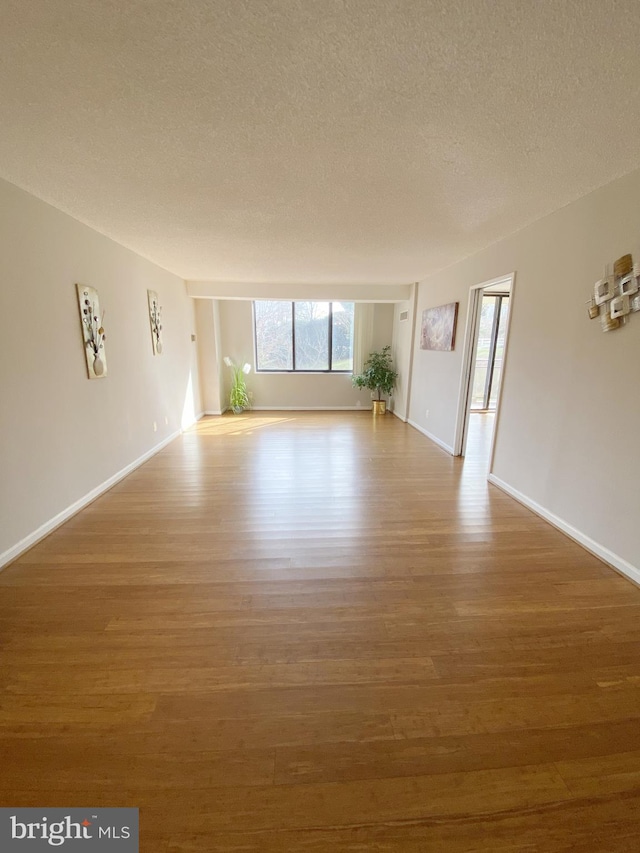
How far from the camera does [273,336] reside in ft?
24.0

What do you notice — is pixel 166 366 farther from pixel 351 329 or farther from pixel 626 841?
pixel 626 841

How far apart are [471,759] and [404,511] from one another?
1.81m

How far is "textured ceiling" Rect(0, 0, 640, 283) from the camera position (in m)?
1.11

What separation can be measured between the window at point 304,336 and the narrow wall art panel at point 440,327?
7.43 ft

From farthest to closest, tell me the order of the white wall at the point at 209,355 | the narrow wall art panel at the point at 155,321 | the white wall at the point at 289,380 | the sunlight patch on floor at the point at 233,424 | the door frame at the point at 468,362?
the white wall at the point at 289,380
the white wall at the point at 209,355
the sunlight patch on floor at the point at 233,424
the narrow wall art panel at the point at 155,321
the door frame at the point at 468,362

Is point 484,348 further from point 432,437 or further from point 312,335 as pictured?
point 312,335

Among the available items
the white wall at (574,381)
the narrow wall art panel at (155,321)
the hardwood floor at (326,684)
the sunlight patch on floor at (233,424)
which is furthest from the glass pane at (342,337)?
the hardwood floor at (326,684)

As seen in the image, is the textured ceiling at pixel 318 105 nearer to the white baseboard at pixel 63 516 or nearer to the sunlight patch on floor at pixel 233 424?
the white baseboard at pixel 63 516

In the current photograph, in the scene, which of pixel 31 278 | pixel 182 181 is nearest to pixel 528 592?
pixel 182 181

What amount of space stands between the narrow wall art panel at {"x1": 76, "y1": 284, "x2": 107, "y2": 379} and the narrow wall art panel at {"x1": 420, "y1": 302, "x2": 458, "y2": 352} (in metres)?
4.02

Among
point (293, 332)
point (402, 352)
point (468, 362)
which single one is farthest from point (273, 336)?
point (468, 362)

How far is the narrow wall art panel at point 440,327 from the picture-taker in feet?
14.3

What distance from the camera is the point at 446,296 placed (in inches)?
181

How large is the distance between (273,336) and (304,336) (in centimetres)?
68
